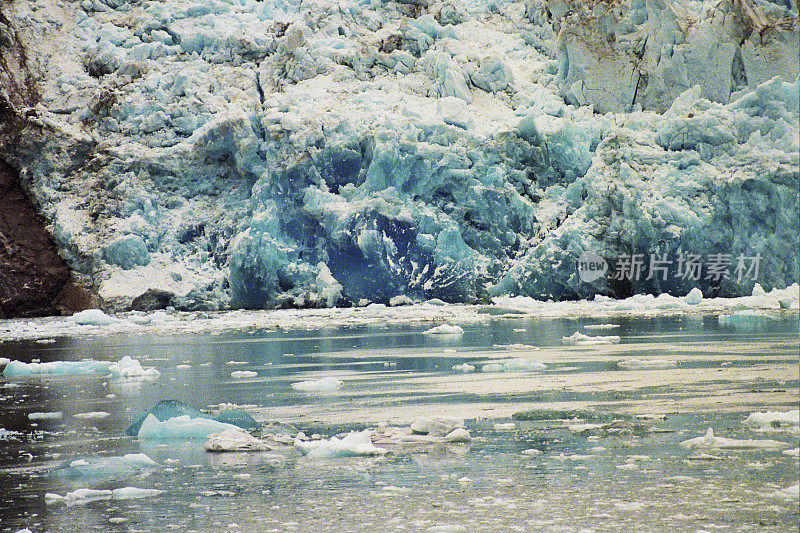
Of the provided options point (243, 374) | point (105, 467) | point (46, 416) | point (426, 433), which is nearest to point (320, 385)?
point (243, 374)

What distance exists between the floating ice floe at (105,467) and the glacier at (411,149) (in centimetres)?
1201

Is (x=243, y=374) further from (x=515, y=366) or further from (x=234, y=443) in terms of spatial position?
(x=234, y=443)

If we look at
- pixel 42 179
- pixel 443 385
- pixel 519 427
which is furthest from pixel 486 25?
pixel 519 427

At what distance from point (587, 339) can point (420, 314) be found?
5452 mm

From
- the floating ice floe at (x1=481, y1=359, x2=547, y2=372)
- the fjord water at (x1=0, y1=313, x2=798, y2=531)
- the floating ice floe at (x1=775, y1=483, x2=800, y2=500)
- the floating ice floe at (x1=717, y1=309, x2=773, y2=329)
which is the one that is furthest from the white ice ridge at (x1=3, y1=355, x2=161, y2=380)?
Answer: the floating ice floe at (x1=717, y1=309, x2=773, y2=329)

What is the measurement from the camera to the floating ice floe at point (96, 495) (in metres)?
4.16

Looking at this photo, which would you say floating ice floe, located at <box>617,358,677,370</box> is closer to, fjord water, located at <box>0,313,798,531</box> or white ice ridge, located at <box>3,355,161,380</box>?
fjord water, located at <box>0,313,798,531</box>

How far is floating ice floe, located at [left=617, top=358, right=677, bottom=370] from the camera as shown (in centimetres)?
756

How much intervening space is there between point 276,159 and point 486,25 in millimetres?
6253

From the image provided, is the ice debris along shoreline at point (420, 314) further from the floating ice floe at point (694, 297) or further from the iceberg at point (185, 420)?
the iceberg at point (185, 420)

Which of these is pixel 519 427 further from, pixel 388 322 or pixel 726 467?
pixel 388 322

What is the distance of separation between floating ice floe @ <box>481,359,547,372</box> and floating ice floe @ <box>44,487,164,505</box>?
4147mm

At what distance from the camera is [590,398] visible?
615 centimetres

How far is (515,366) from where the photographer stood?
799cm
